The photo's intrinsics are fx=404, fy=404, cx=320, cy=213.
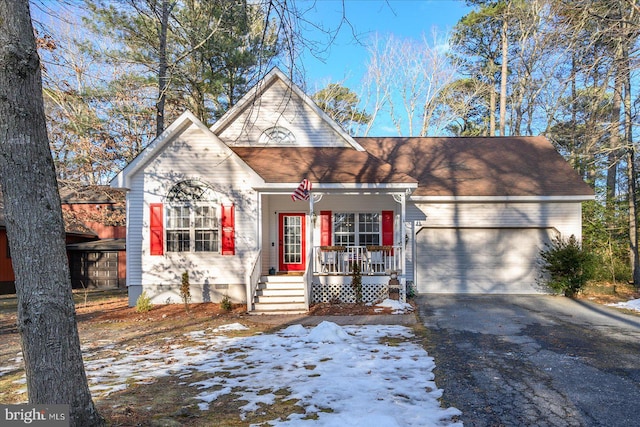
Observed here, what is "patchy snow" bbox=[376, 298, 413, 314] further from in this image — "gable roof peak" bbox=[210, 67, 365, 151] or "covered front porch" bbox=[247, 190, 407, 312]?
"gable roof peak" bbox=[210, 67, 365, 151]

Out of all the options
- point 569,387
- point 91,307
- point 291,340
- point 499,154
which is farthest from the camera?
point 499,154

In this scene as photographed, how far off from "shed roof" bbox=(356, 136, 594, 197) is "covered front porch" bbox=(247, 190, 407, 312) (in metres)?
1.58

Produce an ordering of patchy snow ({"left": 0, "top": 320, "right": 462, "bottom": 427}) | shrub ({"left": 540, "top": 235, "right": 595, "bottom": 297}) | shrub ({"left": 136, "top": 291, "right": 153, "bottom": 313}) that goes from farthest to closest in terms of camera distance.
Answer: shrub ({"left": 540, "top": 235, "right": 595, "bottom": 297}), shrub ({"left": 136, "top": 291, "right": 153, "bottom": 313}), patchy snow ({"left": 0, "top": 320, "right": 462, "bottom": 427})

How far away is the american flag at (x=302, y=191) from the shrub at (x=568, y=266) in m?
7.34

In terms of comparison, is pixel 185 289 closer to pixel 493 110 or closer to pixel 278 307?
pixel 278 307

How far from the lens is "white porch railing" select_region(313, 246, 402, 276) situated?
421 inches

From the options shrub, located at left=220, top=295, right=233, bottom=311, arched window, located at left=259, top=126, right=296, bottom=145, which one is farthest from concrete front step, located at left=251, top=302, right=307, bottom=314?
arched window, located at left=259, top=126, right=296, bottom=145

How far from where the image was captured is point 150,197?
10766mm

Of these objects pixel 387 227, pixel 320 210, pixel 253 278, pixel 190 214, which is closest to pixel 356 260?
pixel 387 227

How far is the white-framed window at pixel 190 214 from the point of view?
35.4ft

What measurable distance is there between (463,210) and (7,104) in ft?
38.0

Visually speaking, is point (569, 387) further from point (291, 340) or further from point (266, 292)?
point (266, 292)

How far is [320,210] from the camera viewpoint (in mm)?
12258

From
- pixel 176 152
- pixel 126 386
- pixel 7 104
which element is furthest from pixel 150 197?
pixel 7 104
